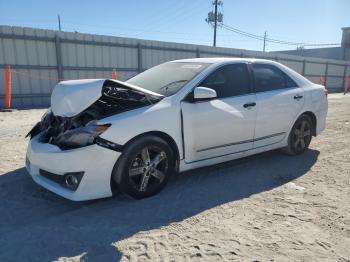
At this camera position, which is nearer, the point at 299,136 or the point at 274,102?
the point at 274,102

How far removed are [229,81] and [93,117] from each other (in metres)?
1.92

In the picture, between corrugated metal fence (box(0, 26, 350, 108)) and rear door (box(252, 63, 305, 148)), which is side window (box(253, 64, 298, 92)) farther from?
corrugated metal fence (box(0, 26, 350, 108))

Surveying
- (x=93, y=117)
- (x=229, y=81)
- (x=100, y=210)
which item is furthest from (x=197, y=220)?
(x=229, y=81)

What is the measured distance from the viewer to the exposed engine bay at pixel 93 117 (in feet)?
10.7

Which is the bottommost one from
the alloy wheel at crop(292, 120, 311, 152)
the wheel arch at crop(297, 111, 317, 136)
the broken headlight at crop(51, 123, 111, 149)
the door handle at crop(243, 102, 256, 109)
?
the alloy wheel at crop(292, 120, 311, 152)

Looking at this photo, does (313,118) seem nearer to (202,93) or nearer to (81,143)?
(202,93)

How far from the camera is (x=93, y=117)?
3445 millimetres

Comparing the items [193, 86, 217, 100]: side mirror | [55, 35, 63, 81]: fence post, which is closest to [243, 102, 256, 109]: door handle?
[193, 86, 217, 100]: side mirror

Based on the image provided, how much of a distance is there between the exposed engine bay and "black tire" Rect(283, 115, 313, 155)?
2.61 metres

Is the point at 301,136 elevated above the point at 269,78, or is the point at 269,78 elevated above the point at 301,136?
the point at 269,78

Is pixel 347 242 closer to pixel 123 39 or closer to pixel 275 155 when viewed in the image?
pixel 275 155

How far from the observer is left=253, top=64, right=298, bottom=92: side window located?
4.68 m

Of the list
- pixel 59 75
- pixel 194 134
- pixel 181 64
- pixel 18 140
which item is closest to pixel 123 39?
pixel 59 75

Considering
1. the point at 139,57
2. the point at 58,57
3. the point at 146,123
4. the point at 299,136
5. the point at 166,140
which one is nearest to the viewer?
the point at 146,123
